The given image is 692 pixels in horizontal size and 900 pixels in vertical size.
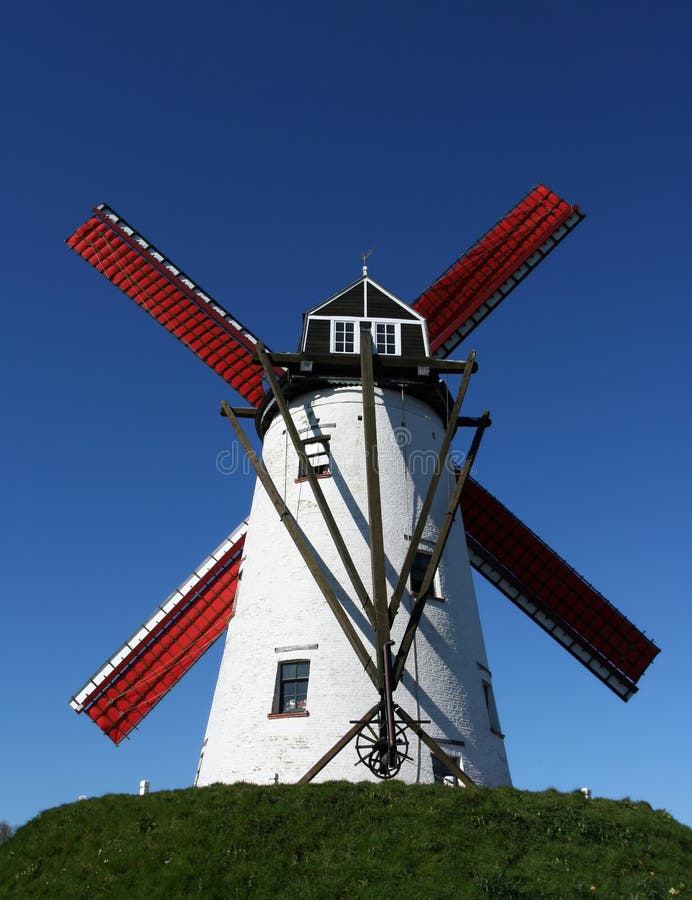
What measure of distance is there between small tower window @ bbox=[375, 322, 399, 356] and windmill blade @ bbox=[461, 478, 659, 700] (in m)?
Result: 5.07

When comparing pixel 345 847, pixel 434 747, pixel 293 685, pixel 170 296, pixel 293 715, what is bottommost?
pixel 345 847

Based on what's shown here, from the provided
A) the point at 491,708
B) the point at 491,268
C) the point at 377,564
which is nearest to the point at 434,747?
the point at 377,564

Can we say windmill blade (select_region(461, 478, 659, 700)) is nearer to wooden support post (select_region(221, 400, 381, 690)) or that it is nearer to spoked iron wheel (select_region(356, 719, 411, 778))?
wooden support post (select_region(221, 400, 381, 690))

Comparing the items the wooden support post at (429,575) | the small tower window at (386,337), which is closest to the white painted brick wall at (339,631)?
the wooden support post at (429,575)

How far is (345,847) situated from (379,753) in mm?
3185

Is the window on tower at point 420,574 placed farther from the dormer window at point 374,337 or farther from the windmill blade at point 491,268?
the windmill blade at point 491,268

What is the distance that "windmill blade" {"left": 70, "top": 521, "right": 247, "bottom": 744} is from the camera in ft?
71.8

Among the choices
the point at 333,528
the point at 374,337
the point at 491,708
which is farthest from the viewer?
the point at 374,337

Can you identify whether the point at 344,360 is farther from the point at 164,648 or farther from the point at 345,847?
the point at 345,847

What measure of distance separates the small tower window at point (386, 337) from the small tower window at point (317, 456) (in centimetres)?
311

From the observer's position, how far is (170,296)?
85.1 ft

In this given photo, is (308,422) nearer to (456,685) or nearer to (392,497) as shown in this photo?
(392,497)

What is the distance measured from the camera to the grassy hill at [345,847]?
11.0 m

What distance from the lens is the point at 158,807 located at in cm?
1312
